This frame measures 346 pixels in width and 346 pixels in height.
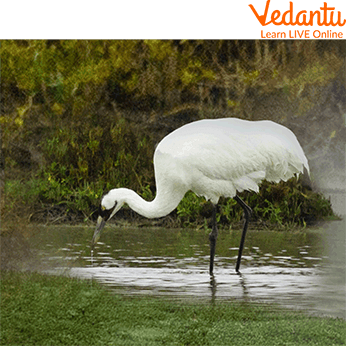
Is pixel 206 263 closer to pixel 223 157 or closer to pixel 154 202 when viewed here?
pixel 154 202

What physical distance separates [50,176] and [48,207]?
886mm

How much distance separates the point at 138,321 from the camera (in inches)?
227

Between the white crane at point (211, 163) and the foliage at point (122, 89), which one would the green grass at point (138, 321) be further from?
the foliage at point (122, 89)

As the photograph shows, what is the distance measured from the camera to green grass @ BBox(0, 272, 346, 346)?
533 centimetres

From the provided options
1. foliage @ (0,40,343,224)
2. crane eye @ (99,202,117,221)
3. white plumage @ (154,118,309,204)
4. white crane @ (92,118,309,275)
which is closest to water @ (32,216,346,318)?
white crane @ (92,118,309,275)

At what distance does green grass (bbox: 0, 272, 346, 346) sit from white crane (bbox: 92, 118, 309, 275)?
5.30 feet

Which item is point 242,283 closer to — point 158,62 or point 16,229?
point 16,229

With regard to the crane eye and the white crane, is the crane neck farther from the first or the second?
the crane eye

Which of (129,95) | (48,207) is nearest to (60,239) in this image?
(48,207)

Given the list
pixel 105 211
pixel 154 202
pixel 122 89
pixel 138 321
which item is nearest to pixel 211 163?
pixel 154 202

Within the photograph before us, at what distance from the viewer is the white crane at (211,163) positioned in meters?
7.88

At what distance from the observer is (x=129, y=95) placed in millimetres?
14984

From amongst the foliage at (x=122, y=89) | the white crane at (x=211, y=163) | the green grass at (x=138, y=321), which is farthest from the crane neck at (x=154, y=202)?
the foliage at (x=122, y=89)

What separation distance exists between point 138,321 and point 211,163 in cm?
270
